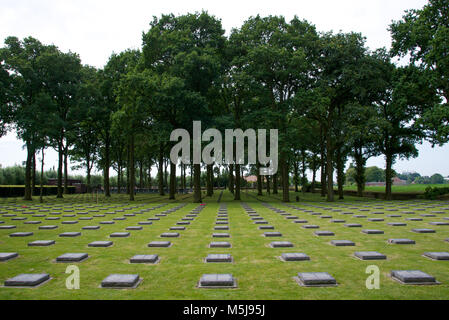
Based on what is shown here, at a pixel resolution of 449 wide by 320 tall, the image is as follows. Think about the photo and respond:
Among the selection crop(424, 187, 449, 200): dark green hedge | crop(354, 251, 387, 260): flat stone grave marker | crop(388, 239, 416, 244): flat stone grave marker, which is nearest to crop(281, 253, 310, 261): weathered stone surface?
crop(354, 251, 387, 260): flat stone grave marker

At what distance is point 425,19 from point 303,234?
24463 mm

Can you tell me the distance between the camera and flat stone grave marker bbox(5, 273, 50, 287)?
15.7 feet

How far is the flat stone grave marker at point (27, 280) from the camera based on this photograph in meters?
4.79

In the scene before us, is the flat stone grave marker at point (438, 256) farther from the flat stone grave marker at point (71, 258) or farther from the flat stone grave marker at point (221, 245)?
the flat stone grave marker at point (71, 258)

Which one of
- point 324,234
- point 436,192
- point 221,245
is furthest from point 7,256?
point 436,192

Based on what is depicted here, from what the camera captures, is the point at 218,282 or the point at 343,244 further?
the point at 343,244

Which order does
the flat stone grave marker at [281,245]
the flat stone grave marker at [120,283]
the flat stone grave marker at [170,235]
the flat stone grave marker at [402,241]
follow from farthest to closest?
the flat stone grave marker at [170,235] < the flat stone grave marker at [402,241] < the flat stone grave marker at [281,245] < the flat stone grave marker at [120,283]

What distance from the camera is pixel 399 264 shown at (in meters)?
5.96

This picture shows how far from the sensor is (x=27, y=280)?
483 centimetres

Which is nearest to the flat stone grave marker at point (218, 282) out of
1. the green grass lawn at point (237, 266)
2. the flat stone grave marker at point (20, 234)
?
the green grass lawn at point (237, 266)

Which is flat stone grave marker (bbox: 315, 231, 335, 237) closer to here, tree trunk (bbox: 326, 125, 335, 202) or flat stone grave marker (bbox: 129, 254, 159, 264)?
flat stone grave marker (bbox: 129, 254, 159, 264)

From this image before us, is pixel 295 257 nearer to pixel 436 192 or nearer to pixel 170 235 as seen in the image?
pixel 170 235
